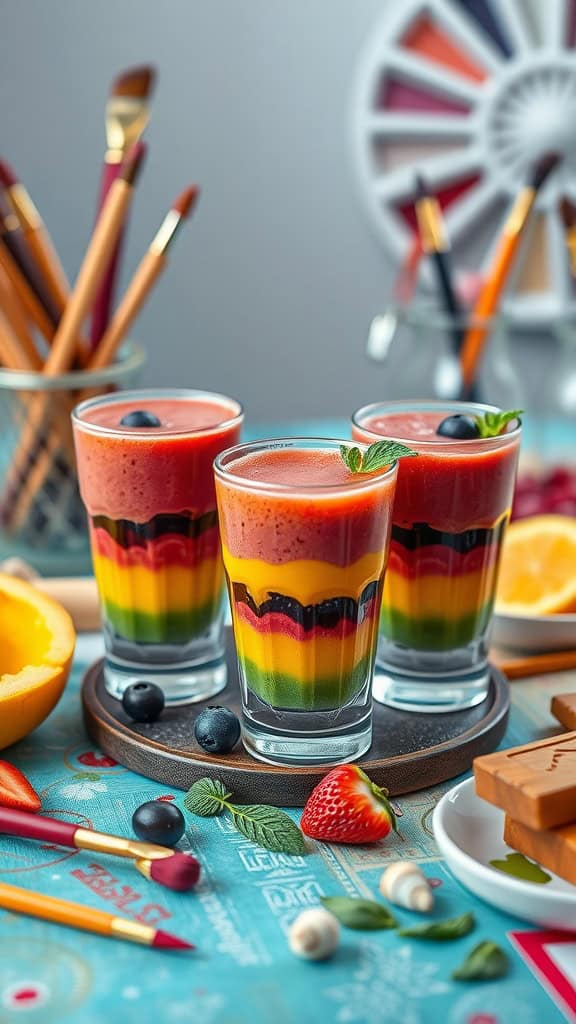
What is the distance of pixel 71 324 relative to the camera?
141 centimetres

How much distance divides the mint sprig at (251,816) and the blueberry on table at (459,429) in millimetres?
343

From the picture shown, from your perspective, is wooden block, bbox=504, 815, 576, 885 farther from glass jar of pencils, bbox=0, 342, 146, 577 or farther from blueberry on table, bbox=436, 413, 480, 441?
glass jar of pencils, bbox=0, 342, 146, 577

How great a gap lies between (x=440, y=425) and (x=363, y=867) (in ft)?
1.25

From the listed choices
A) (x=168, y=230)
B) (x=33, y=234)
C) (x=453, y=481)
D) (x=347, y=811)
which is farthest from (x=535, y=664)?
(x=33, y=234)

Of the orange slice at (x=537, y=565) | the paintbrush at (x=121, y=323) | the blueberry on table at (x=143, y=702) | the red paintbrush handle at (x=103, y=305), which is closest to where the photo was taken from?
the blueberry on table at (x=143, y=702)

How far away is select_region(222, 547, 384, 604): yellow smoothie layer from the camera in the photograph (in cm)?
89

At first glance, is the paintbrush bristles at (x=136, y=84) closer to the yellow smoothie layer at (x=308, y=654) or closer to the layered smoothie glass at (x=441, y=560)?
the layered smoothie glass at (x=441, y=560)

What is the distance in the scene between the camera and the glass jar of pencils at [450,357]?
63.6 inches

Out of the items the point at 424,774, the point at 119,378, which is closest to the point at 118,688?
the point at 424,774

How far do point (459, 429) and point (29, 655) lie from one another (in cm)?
44

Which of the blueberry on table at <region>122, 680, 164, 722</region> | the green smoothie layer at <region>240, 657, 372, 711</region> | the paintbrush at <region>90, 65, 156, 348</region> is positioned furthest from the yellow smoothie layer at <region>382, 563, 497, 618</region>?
the paintbrush at <region>90, 65, 156, 348</region>

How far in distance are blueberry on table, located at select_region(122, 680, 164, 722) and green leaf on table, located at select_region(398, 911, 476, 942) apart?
330mm

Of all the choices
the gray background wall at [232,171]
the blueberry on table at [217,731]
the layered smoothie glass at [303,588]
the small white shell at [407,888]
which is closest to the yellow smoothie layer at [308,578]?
the layered smoothie glass at [303,588]

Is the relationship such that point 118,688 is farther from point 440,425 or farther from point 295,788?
A: point 440,425
